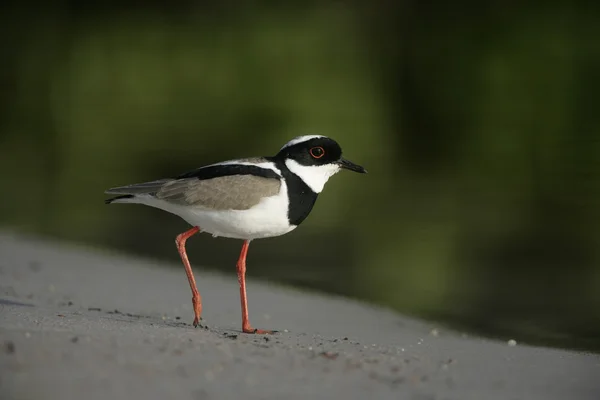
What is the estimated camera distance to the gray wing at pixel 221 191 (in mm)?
7430

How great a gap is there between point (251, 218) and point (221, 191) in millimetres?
320

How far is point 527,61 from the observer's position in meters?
25.1

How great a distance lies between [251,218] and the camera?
292 inches

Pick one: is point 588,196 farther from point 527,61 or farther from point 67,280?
point 527,61

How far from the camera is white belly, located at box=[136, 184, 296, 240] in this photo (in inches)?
292

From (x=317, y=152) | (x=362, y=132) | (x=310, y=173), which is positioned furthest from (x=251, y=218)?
(x=362, y=132)

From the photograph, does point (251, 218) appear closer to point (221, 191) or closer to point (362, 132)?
point (221, 191)

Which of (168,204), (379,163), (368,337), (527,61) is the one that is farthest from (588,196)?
(527,61)

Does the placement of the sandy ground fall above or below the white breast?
below

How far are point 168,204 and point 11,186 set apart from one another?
7.80 metres

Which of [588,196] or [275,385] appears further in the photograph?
[588,196]

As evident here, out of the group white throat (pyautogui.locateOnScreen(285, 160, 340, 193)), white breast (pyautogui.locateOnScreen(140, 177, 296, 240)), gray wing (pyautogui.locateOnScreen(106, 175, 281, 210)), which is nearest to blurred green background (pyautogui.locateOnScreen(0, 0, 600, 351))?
white throat (pyautogui.locateOnScreen(285, 160, 340, 193))

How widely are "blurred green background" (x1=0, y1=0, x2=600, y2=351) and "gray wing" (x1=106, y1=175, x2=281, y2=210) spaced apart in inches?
111

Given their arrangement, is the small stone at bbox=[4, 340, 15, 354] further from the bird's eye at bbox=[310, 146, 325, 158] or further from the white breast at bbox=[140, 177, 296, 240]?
the bird's eye at bbox=[310, 146, 325, 158]
